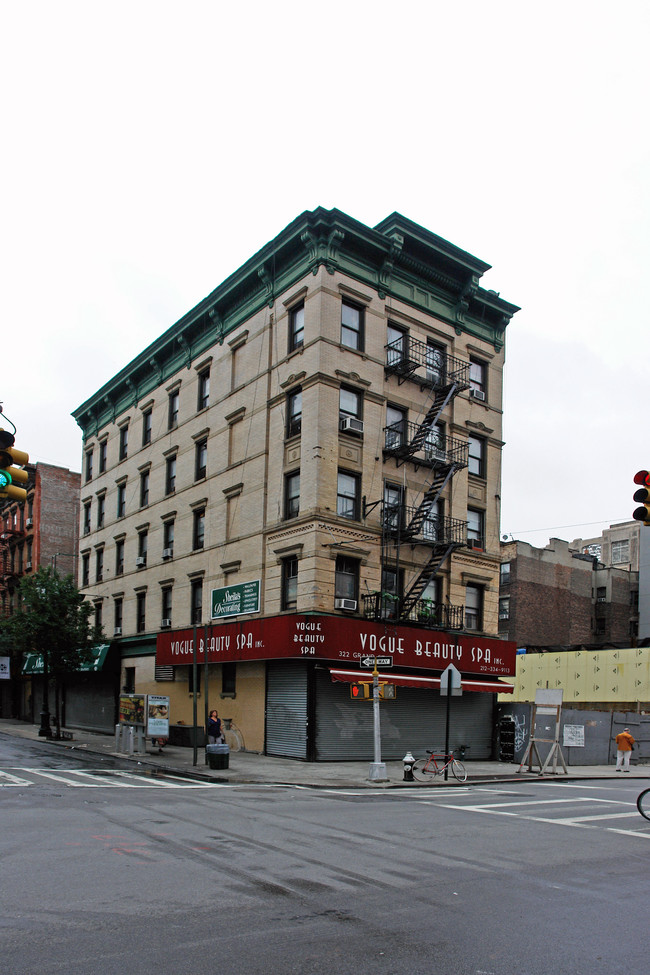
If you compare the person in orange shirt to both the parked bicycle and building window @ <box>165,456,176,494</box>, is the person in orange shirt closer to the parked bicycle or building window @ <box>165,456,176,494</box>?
the parked bicycle

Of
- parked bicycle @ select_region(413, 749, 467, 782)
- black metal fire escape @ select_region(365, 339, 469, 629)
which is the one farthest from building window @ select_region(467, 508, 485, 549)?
parked bicycle @ select_region(413, 749, 467, 782)

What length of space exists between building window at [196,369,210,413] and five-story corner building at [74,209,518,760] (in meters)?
0.09

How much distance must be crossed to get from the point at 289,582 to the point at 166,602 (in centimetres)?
1044

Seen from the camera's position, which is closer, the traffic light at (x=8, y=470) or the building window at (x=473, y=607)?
the traffic light at (x=8, y=470)

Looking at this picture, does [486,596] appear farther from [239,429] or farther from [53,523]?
[53,523]

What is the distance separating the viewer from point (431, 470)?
100ft

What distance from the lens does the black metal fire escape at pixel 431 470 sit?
93.7ft

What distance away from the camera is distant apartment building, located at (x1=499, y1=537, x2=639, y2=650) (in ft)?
195

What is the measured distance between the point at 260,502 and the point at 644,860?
20.7m

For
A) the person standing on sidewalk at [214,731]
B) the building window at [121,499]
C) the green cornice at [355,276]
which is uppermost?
the green cornice at [355,276]

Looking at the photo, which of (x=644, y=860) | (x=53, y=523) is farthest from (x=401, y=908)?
(x=53, y=523)

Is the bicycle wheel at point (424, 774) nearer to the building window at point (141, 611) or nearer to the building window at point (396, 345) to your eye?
the building window at point (396, 345)

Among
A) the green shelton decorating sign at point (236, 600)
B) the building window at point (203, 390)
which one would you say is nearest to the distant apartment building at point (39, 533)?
the building window at point (203, 390)

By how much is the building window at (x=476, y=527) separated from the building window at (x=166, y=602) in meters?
13.4
